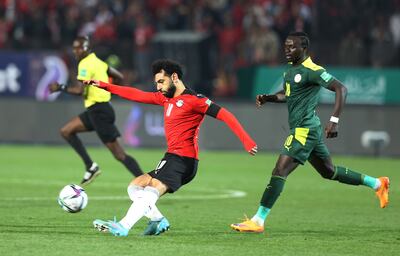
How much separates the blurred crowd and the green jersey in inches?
527

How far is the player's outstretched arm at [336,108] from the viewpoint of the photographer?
10555 millimetres

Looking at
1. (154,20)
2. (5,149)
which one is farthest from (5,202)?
(154,20)

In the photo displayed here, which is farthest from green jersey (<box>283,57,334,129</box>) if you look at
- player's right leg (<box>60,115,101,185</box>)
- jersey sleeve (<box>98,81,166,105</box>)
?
player's right leg (<box>60,115,101,185</box>)

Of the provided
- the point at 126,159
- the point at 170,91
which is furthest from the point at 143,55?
the point at 170,91

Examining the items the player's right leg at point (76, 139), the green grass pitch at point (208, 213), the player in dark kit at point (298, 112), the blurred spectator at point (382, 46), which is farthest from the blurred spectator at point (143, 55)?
the player in dark kit at point (298, 112)

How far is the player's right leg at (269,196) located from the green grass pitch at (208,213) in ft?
0.45

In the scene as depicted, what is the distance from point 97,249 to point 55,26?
19.7m

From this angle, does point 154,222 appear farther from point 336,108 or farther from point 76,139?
Result: point 76,139

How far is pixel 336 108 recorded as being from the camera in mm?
10766

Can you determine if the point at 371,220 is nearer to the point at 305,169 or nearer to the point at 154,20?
the point at 305,169

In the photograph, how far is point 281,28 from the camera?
84.1 ft

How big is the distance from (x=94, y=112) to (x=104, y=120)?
0.21 m

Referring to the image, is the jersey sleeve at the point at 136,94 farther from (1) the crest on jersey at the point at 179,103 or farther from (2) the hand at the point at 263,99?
(2) the hand at the point at 263,99

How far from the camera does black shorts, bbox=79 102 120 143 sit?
51.8 feet
